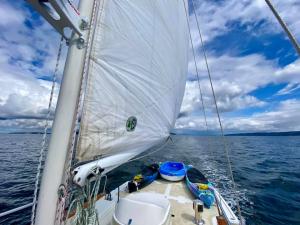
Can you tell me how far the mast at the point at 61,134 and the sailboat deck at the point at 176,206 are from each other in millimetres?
2547

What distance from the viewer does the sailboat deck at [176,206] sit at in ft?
11.8

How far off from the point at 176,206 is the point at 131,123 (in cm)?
316

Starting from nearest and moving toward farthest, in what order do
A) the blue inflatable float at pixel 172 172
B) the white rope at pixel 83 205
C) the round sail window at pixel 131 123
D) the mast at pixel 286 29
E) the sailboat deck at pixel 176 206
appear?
1. the mast at pixel 286 29
2. the white rope at pixel 83 205
3. the round sail window at pixel 131 123
4. the sailboat deck at pixel 176 206
5. the blue inflatable float at pixel 172 172

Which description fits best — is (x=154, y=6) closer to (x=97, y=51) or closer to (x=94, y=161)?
(x=97, y=51)

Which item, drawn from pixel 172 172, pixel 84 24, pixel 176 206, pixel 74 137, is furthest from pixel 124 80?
pixel 172 172

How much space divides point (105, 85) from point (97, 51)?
0.33m

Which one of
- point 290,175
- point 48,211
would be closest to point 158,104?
point 48,211

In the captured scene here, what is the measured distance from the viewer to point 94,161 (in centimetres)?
168

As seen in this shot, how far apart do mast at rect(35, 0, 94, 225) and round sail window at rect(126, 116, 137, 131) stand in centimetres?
77

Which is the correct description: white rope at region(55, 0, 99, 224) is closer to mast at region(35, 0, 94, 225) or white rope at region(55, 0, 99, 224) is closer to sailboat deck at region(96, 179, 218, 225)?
mast at region(35, 0, 94, 225)

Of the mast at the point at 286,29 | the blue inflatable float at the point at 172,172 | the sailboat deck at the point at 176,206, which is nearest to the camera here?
the mast at the point at 286,29

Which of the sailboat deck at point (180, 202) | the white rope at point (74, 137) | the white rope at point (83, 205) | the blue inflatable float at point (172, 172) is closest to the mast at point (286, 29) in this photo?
the white rope at point (74, 137)

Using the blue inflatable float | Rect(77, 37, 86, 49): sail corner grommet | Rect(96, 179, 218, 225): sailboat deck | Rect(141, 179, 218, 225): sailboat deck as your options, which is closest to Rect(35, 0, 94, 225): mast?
Rect(77, 37, 86, 49): sail corner grommet

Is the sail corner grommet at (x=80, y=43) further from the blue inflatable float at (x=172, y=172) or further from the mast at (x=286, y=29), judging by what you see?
the blue inflatable float at (x=172, y=172)
